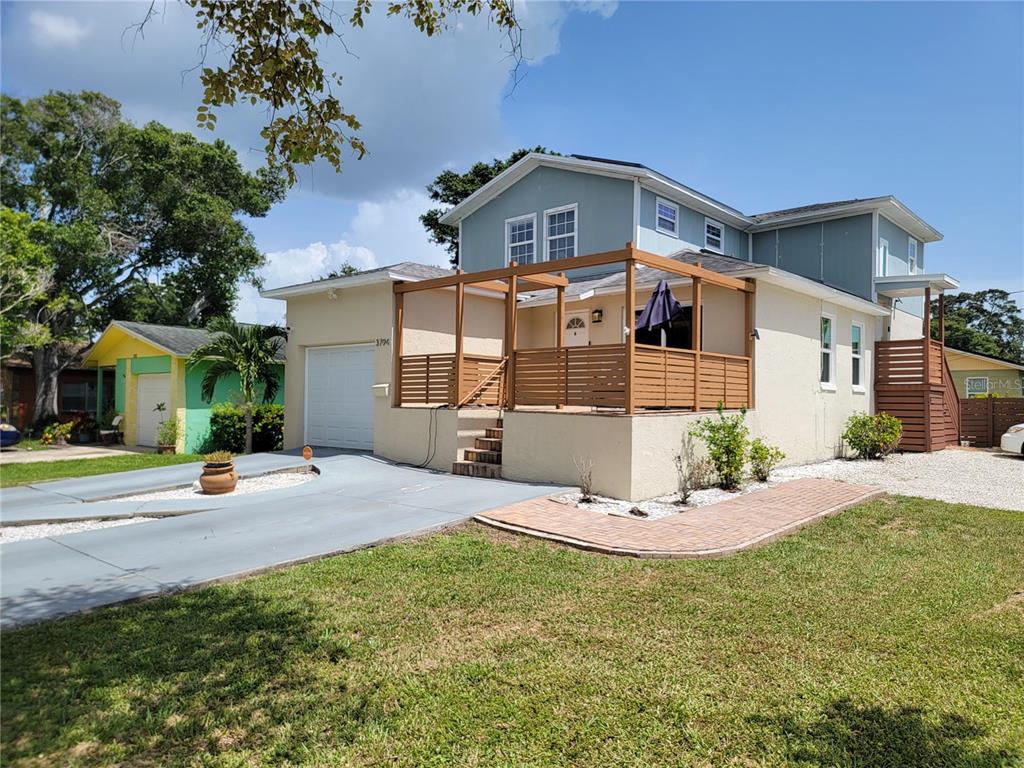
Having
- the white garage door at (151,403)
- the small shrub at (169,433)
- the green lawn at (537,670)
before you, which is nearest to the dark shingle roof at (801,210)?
the green lawn at (537,670)

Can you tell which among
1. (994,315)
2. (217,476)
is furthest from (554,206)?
(994,315)

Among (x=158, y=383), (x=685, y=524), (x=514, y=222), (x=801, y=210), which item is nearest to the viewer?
(x=685, y=524)

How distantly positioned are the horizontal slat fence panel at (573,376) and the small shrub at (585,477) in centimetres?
93

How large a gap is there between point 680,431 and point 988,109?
10.3 meters

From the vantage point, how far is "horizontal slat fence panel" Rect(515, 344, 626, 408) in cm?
1005

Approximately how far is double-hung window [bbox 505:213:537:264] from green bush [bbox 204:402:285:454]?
8001 millimetres

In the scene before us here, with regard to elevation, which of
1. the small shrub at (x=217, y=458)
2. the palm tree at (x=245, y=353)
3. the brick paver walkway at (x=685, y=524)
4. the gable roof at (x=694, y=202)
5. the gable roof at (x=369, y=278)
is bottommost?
the brick paver walkway at (x=685, y=524)

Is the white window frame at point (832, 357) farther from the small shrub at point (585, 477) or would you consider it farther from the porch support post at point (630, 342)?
the small shrub at point (585, 477)

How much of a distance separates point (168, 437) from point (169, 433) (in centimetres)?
12

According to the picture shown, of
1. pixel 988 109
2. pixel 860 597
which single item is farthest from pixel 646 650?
pixel 988 109

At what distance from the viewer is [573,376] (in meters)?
10.6

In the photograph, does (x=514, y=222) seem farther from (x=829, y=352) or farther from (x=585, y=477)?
(x=585, y=477)

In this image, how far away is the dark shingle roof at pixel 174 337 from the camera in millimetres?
19594

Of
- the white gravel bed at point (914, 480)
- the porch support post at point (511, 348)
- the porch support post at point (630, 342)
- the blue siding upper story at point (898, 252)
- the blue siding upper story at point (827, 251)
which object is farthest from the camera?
the blue siding upper story at point (898, 252)
